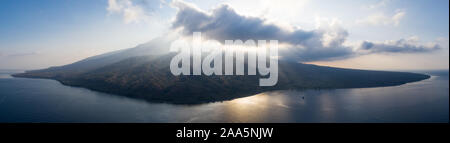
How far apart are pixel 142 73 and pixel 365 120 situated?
300ft

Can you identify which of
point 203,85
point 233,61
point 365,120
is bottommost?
point 365,120

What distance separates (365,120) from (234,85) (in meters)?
57.1

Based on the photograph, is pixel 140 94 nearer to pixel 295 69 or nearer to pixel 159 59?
pixel 159 59

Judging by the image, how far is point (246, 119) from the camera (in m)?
42.1

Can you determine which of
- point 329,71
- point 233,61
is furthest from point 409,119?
point 329,71

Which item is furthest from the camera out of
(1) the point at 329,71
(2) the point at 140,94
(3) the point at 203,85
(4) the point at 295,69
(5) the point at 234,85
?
(1) the point at 329,71

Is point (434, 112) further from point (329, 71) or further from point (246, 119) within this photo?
point (329, 71)

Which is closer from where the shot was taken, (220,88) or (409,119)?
(409,119)

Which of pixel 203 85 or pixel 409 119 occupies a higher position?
pixel 203 85
